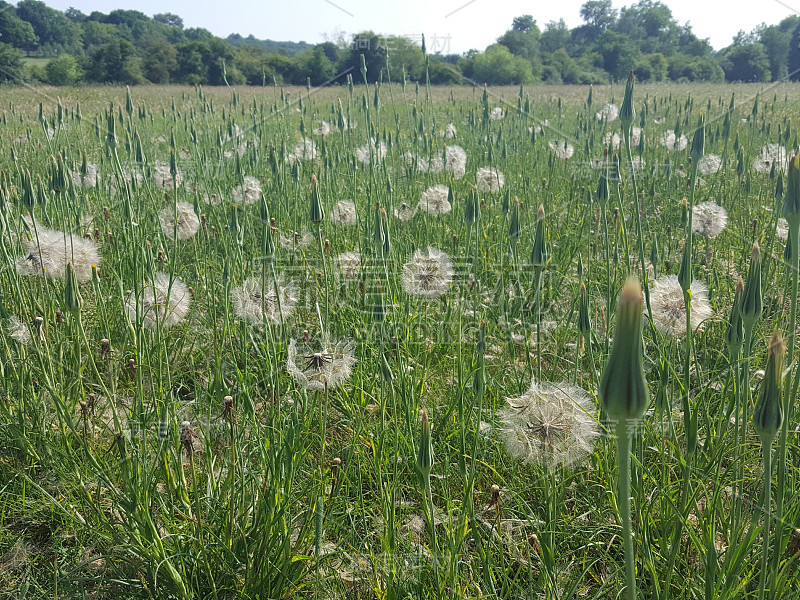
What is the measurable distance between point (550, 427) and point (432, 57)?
12197mm

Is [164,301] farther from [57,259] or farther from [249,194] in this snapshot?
[249,194]

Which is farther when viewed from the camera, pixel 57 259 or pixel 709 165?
pixel 709 165

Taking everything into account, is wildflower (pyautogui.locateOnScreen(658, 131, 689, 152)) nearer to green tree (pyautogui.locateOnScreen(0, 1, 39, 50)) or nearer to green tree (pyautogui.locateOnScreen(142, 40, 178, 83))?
green tree (pyautogui.locateOnScreen(142, 40, 178, 83))

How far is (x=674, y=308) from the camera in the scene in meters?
2.44

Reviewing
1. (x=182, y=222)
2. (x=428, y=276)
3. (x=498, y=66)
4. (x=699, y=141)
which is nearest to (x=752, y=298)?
(x=699, y=141)

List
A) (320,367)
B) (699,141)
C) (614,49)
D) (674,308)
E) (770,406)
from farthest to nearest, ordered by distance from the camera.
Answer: (614,49)
(674,308)
(699,141)
(320,367)
(770,406)

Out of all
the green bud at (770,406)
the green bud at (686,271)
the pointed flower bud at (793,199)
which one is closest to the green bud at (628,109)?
the green bud at (686,271)

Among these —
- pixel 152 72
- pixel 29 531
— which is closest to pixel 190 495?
pixel 29 531

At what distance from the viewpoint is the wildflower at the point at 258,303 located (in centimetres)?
264

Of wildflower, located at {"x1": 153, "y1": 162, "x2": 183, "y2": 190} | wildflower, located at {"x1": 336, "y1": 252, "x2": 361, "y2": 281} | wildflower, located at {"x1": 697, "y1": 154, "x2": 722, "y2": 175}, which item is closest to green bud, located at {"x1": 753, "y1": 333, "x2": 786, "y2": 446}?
wildflower, located at {"x1": 336, "y1": 252, "x2": 361, "y2": 281}

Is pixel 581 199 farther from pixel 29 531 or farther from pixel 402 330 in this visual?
pixel 29 531

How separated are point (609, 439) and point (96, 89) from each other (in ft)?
63.8

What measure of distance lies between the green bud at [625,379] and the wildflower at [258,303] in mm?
1866

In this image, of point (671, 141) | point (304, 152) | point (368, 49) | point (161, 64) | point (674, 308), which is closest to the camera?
point (674, 308)
